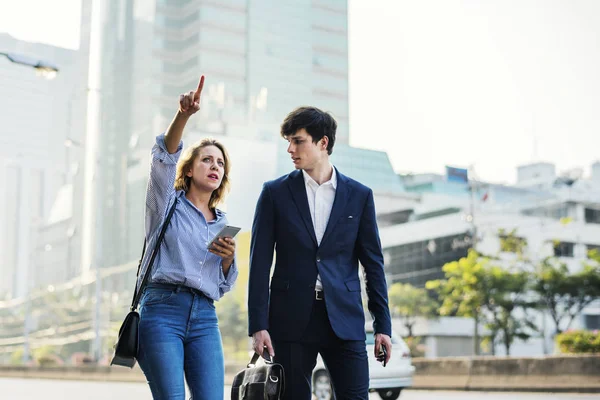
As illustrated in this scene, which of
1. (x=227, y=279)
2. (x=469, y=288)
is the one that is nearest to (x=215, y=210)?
(x=227, y=279)

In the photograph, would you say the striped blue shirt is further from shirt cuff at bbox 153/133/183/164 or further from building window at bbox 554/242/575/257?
building window at bbox 554/242/575/257

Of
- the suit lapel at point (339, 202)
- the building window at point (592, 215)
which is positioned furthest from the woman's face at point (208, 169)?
the building window at point (592, 215)

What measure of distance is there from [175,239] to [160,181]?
259mm

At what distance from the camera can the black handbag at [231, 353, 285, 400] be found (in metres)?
3.99

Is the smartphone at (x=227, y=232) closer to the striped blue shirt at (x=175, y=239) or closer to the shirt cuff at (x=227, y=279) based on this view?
the striped blue shirt at (x=175, y=239)

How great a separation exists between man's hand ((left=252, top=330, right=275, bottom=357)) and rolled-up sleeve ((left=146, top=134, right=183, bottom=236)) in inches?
25.5

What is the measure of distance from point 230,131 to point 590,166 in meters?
37.6

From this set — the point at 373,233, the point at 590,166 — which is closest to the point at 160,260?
the point at 373,233

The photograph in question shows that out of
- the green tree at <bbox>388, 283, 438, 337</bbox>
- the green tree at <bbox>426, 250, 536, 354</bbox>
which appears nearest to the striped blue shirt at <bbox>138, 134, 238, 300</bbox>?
the green tree at <bbox>426, 250, 536, 354</bbox>

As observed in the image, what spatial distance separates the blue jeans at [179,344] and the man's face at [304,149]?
0.75 meters

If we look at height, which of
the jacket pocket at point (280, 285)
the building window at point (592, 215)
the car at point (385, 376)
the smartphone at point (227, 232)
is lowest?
the car at point (385, 376)

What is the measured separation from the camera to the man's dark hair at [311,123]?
4.32 metres

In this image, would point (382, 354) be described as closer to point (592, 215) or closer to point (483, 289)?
point (483, 289)

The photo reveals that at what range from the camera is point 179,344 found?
4.05 metres
